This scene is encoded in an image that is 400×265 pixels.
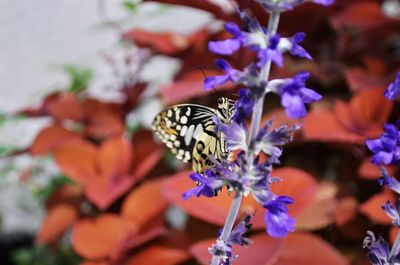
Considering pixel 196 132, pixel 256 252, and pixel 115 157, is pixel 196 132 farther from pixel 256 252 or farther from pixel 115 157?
pixel 115 157

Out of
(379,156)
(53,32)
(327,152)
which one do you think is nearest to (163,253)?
(327,152)

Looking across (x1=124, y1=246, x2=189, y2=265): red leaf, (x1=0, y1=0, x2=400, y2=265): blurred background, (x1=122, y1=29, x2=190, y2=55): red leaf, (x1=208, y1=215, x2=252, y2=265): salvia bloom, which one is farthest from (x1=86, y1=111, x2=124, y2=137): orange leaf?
(x1=208, y1=215, x2=252, y2=265): salvia bloom

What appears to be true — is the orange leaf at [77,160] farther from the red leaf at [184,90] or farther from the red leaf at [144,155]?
the red leaf at [184,90]

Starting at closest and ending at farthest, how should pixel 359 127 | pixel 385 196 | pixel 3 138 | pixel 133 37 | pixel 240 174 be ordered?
pixel 240 174 < pixel 385 196 < pixel 359 127 < pixel 133 37 < pixel 3 138

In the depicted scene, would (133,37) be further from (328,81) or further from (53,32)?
(53,32)

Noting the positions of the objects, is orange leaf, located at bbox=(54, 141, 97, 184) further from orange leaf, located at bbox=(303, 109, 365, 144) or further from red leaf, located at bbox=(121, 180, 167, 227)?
orange leaf, located at bbox=(303, 109, 365, 144)

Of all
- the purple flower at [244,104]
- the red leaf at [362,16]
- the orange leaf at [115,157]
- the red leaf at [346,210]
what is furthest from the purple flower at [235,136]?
the red leaf at [362,16]

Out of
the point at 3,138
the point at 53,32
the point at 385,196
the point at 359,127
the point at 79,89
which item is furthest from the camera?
the point at 53,32
